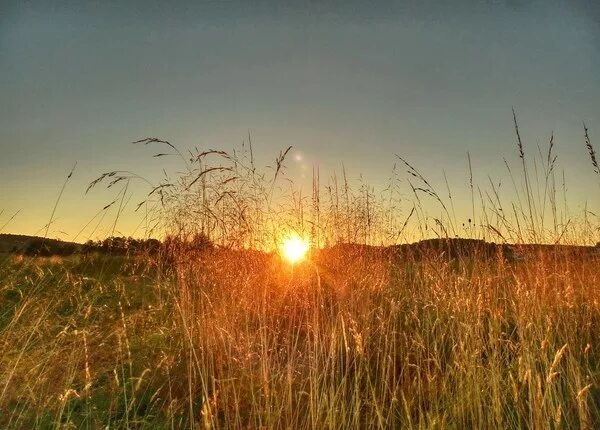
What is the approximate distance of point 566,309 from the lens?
344 cm

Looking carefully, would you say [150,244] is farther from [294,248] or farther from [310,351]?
[310,351]

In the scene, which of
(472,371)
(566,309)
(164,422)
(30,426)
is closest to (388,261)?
(566,309)

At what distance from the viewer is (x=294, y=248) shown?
4496 mm

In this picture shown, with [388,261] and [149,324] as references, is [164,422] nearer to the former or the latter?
[149,324]

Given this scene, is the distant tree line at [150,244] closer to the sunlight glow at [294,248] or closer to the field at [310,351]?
the field at [310,351]

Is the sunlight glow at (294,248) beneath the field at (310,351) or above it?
above

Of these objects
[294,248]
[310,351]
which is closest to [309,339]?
[310,351]

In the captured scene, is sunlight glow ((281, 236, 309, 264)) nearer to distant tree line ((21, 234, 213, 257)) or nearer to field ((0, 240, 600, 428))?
field ((0, 240, 600, 428))

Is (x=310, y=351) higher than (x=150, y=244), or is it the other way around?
(x=150, y=244)

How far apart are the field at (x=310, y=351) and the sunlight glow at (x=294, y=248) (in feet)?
0.39

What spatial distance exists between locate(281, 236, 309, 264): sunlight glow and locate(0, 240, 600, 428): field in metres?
0.12

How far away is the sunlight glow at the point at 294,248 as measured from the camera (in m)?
4.38

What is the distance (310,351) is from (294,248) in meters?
2.46

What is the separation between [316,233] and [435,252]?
3.36 ft
